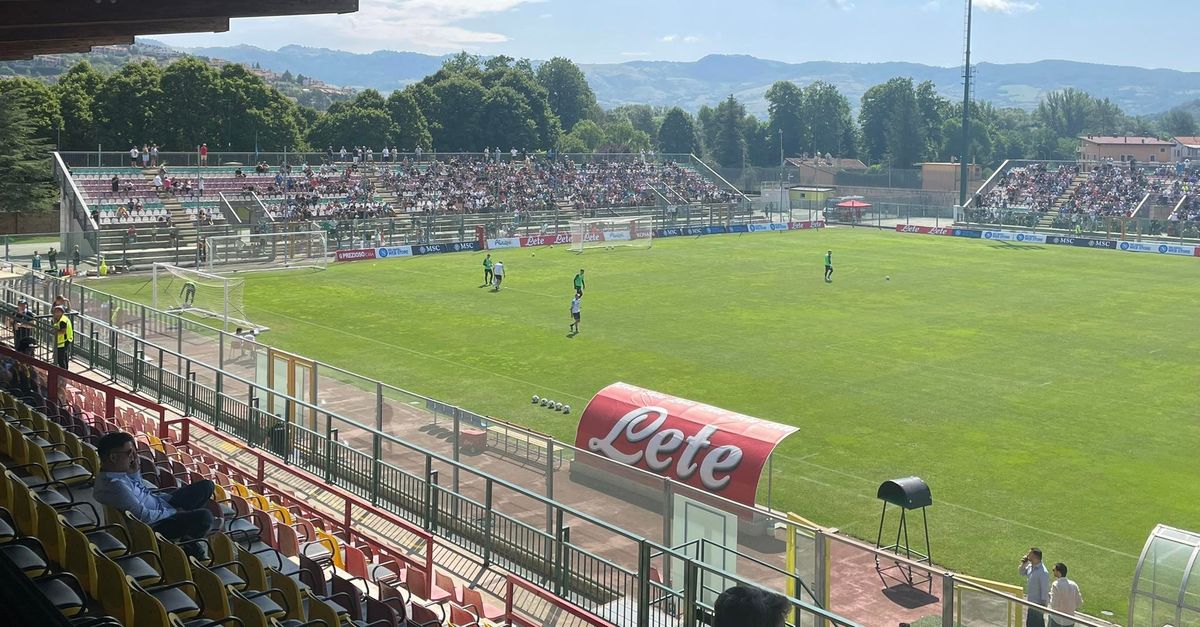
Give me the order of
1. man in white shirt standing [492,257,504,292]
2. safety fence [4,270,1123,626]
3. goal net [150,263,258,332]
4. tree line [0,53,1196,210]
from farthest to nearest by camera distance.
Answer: tree line [0,53,1196,210], man in white shirt standing [492,257,504,292], goal net [150,263,258,332], safety fence [4,270,1123,626]

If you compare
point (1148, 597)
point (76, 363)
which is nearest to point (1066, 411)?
point (1148, 597)

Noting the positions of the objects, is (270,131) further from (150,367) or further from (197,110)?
(150,367)

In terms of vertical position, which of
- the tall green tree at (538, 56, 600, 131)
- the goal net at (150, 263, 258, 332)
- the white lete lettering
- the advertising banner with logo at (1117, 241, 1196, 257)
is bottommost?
the white lete lettering

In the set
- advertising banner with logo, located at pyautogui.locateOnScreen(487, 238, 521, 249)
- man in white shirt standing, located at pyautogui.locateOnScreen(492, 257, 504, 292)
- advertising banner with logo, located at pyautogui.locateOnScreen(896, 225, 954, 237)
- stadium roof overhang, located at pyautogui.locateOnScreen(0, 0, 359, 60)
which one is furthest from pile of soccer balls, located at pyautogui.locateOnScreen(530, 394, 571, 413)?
advertising banner with logo, located at pyautogui.locateOnScreen(896, 225, 954, 237)

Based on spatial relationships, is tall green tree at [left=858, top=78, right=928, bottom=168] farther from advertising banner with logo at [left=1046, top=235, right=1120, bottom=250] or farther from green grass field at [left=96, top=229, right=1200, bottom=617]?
green grass field at [left=96, top=229, right=1200, bottom=617]

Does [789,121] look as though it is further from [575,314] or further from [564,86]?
[575,314]

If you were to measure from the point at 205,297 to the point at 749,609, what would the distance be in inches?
1270

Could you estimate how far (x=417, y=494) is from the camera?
15.6 m

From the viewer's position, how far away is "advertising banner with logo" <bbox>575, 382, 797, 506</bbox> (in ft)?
55.2

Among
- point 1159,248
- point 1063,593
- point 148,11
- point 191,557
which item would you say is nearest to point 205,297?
point 148,11

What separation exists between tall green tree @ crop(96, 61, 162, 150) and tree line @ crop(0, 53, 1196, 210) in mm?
80

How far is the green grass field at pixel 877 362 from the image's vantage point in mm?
19562

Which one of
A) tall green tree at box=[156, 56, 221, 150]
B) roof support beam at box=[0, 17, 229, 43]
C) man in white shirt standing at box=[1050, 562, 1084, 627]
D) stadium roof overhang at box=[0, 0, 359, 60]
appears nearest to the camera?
stadium roof overhang at box=[0, 0, 359, 60]

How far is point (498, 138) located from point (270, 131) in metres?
29.4
